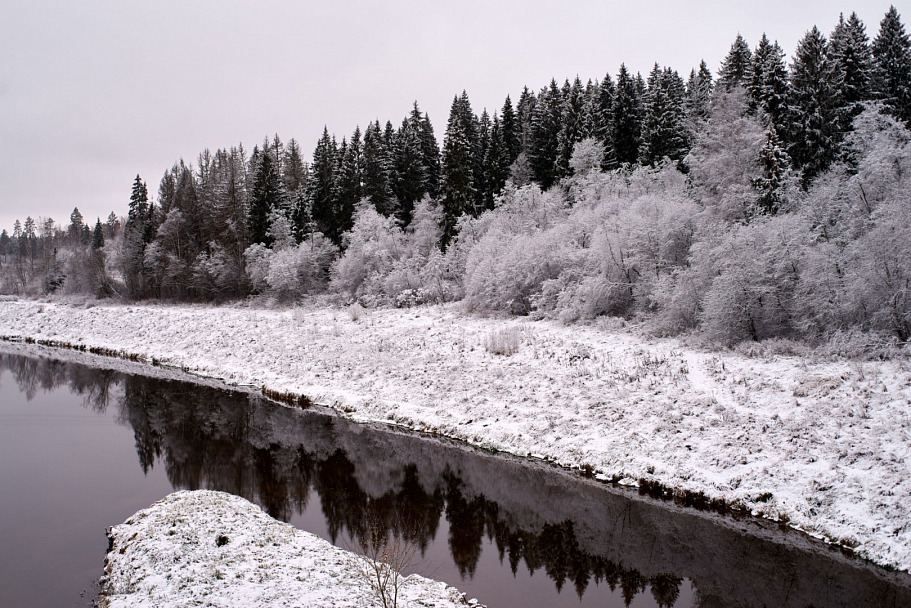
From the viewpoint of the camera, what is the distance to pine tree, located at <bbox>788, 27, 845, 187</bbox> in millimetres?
31156

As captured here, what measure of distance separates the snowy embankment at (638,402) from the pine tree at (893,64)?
2434cm

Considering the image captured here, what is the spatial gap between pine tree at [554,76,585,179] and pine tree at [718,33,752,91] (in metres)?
11.7

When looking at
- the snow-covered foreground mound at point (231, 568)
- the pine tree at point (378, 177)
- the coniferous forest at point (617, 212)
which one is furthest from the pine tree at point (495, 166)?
the snow-covered foreground mound at point (231, 568)

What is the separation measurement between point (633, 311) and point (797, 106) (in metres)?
18.5

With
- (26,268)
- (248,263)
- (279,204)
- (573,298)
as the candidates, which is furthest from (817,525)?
(26,268)

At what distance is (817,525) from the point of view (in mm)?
11281

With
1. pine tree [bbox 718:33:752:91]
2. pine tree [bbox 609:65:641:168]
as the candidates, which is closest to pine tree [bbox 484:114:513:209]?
pine tree [bbox 609:65:641:168]

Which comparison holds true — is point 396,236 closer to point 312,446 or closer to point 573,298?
point 573,298

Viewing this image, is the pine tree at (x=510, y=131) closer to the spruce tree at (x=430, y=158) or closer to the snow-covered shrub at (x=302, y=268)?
the spruce tree at (x=430, y=158)

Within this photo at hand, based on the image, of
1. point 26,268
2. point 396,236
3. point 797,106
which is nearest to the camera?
point 797,106

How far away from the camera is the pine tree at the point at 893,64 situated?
3156 cm

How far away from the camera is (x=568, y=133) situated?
46938 millimetres

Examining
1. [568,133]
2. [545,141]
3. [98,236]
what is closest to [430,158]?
[545,141]

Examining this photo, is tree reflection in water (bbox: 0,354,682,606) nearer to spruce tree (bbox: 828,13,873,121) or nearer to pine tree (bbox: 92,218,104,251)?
spruce tree (bbox: 828,13,873,121)
